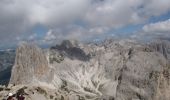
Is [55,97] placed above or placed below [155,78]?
below

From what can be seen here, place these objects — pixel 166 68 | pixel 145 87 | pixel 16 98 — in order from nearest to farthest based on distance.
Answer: pixel 16 98
pixel 145 87
pixel 166 68

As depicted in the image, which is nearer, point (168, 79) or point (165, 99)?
point (165, 99)

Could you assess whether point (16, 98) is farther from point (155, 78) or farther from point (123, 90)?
point (155, 78)

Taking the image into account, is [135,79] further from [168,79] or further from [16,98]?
[16,98]

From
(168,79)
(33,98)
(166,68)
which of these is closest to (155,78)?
(168,79)

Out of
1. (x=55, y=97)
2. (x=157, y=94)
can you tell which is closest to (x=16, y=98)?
(x=157, y=94)

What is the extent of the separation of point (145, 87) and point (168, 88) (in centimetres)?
662

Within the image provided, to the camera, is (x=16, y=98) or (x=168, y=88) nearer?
(x=16, y=98)

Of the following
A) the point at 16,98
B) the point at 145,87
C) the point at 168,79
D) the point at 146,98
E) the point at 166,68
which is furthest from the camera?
the point at 166,68

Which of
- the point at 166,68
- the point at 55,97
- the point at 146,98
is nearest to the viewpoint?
the point at 146,98

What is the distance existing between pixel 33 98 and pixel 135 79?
3197cm

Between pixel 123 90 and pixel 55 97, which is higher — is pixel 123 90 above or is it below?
above

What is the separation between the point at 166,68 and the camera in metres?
123

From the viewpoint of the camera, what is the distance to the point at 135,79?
10562 centimetres
